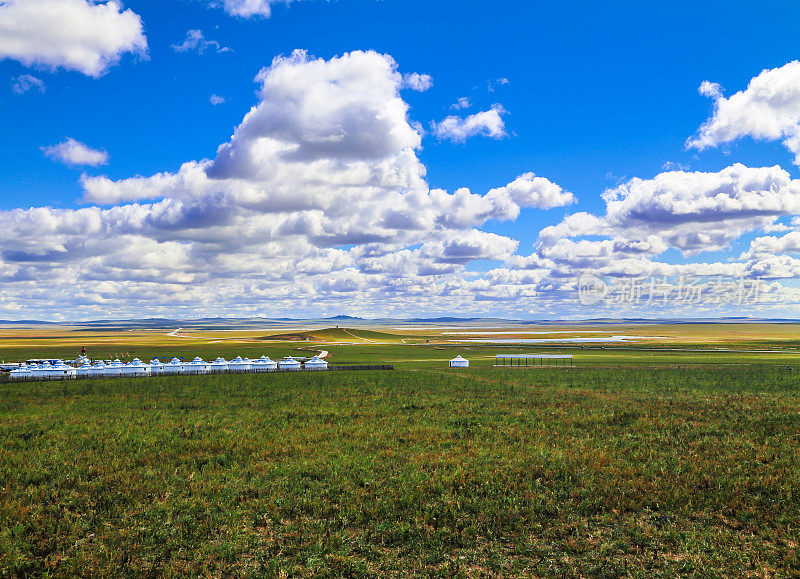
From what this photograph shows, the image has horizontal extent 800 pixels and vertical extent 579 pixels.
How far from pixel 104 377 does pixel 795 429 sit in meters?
73.3

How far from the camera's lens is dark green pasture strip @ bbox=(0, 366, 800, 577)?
13.9 meters

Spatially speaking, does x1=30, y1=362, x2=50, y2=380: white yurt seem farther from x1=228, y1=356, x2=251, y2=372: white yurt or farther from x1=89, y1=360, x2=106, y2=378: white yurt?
x1=228, y1=356, x2=251, y2=372: white yurt

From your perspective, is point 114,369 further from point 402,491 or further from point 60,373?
point 402,491

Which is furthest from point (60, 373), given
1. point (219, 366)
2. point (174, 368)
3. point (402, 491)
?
point (402, 491)

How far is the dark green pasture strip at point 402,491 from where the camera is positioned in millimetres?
13914

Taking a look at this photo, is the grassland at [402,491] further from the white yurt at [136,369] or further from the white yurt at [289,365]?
the white yurt at [289,365]

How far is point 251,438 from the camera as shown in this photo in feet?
90.0

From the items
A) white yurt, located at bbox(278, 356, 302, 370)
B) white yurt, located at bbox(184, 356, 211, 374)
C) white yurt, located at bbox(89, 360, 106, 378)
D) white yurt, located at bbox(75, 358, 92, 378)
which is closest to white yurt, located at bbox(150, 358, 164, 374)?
white yurt, located at bbox(184, 356, 211, 374)

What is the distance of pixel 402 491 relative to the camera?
61.7 ft

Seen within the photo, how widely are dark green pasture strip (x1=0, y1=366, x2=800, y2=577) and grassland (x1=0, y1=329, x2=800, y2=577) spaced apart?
81mm

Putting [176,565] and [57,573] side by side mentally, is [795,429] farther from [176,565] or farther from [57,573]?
[57,573]

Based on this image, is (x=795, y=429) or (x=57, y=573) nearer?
(x=57, y=573)

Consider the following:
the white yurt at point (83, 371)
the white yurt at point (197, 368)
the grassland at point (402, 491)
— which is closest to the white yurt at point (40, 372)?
Answer: the white yurt at point (83, 371)

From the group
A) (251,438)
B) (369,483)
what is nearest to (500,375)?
(251,438)
